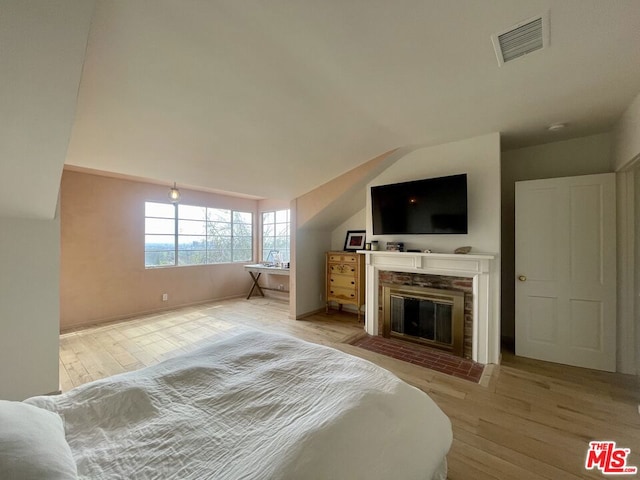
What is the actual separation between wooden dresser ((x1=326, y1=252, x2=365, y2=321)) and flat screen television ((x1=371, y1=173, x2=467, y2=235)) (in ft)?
3.13

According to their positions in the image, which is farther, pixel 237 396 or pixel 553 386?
pixel 553 386

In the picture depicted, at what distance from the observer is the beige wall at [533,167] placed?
290 cm

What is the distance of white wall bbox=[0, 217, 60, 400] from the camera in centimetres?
206

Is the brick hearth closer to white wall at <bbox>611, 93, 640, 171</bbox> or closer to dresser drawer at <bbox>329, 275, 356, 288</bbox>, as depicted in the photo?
dresser drawer at <bbox>329, 275, 356, 288</bbox>

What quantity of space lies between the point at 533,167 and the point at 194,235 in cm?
593

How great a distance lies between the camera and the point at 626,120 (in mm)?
2355

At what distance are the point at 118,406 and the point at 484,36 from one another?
2673mm

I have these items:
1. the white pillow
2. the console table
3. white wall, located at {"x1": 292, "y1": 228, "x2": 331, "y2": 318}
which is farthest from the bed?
the console table

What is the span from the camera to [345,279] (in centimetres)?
453

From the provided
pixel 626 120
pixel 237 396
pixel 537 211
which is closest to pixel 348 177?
pixel 537 211

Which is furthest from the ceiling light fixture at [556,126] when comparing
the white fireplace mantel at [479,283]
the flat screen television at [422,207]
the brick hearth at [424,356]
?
the brick hearth at [424,356]

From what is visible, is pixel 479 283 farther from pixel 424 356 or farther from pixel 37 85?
pixel 37 85

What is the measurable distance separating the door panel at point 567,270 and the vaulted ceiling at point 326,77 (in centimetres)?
71

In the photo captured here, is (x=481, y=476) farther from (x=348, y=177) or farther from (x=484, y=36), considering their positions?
(x=348, y=177)
